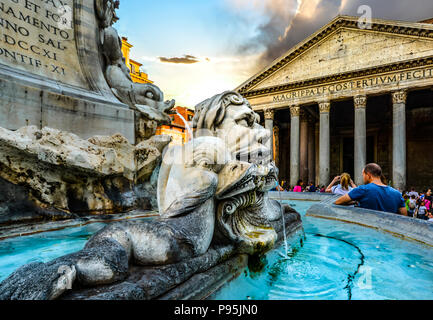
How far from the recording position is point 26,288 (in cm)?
89

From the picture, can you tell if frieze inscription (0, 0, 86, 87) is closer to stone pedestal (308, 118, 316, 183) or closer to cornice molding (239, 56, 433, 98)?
cornice molding (239, 56, 433, 98)

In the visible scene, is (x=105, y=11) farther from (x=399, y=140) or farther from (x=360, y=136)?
(x=399, y=140)

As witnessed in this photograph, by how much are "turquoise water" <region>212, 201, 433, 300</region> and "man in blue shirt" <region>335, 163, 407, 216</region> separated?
100 centimetres

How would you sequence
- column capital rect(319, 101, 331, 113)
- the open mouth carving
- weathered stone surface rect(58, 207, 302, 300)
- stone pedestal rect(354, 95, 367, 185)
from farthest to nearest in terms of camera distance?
column capital rect(319, 101, 331, 113) < stone pedestal rect(354, 95, 367, 185) < the open mouth carving < weathered stone surface rect(58, 207, 302, 300)

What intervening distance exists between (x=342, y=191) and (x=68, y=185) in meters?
5.07

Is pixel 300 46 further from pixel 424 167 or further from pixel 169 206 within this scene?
pixel 169 206

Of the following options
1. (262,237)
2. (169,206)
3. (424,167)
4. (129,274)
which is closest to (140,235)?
(129,274)

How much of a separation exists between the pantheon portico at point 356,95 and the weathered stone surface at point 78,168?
17.1 metres

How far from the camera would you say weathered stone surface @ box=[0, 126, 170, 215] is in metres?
2.71

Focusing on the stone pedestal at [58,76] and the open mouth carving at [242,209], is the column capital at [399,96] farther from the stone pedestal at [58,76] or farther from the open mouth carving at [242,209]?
the open mouth carving at [242,209]

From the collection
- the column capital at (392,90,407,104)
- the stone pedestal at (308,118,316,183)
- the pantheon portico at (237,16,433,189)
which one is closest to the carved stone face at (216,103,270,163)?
the pantheon portico at (237,16,433,189)

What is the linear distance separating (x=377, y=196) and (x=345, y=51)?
780 inches

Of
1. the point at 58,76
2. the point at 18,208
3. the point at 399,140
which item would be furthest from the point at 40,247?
the point at 399,140

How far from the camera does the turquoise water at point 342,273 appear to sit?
150 cm
